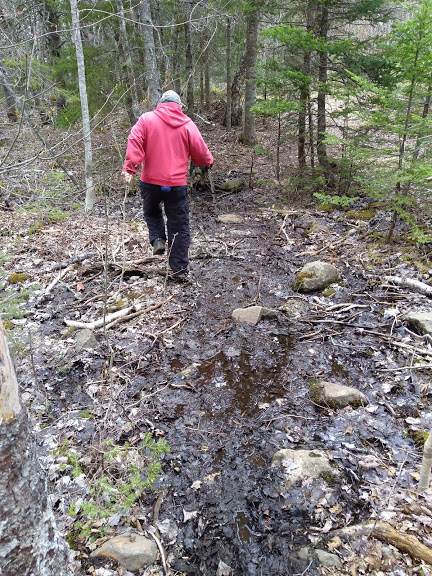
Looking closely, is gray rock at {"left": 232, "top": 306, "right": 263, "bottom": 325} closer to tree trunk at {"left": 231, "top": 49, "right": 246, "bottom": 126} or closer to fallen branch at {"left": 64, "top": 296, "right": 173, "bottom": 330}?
fallen branch at {"left": 64, "top": 296, "right": 173, "bottom": 330}

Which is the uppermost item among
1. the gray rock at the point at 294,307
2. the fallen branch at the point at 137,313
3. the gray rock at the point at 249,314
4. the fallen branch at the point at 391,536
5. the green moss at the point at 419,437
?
the fallen branch at the point at 391,536

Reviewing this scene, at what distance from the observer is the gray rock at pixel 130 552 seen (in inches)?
94.7

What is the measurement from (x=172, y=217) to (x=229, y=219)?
3416 millimetres

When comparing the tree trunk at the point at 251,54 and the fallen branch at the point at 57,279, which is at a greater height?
the tree trunk at the point at 251,54

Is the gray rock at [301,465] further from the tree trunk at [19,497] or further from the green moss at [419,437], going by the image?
the tree trunk at [19,497]

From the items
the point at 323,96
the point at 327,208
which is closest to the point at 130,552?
the point at 327,208

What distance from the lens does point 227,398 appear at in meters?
3.84

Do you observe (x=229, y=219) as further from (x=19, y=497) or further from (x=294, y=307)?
(x=19, y=497)

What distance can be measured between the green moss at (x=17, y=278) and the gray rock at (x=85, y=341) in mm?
2095

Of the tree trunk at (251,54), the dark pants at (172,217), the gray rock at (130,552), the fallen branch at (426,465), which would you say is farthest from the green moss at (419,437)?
the tree trunk at (251,54)

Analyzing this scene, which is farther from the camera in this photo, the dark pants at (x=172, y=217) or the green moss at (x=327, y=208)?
the green moss at (x=327, y=208)

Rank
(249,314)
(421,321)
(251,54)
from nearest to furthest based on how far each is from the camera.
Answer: (421,321) < (249,314) < (251,54)

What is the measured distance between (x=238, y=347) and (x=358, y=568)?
Answer: 2564 millimetres

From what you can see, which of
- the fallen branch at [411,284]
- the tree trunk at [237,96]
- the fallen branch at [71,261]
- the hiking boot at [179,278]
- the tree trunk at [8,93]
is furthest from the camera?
the tree trunk at [237,96]
